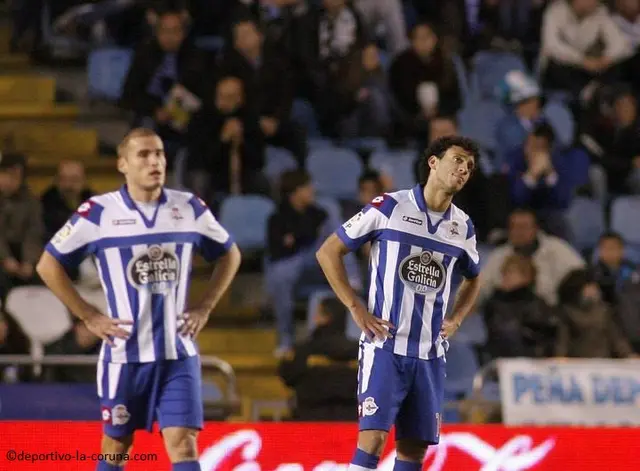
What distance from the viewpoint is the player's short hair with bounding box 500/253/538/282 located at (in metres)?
11.7

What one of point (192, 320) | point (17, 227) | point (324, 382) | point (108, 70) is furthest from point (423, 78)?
point (192, 320)

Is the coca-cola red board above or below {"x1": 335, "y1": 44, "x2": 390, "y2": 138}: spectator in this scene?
below

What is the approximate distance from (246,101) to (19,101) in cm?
248

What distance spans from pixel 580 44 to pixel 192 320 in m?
8.30

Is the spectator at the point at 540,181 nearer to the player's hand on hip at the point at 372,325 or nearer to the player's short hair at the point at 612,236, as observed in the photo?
the player's short hair at the point at 612,236

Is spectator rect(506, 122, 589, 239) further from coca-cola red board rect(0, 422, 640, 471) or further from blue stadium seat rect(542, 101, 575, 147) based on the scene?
coca-cola red board rect(0, 422, 640, 471)

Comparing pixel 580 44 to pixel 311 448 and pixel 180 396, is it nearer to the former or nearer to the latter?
pixel 311 448

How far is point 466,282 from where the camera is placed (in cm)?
770

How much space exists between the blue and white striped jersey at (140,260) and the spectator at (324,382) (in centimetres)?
285

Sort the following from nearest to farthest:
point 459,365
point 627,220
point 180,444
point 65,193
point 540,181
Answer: point 180,444, point 459,365, point 65,193, point 540,181, point 627,220

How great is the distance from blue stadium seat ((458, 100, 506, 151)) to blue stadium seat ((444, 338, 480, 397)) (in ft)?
9.10

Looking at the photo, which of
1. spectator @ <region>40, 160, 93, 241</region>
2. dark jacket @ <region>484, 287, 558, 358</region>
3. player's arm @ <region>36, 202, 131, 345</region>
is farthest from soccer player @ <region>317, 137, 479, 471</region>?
spectator @ <region>40, 160, 93, 241</region>

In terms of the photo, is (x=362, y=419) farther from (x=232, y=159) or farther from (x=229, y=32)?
(x=229, y=32)

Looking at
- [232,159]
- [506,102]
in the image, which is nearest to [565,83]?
[506,102]
